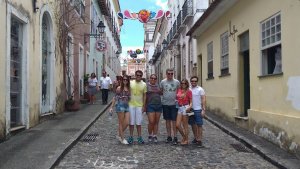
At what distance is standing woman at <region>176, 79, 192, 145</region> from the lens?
32.0 ft

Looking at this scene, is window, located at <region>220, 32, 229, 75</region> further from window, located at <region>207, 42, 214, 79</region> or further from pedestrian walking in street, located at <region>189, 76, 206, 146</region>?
pedestrian walking in street, located at <region>189, 76, 206, 146</region>

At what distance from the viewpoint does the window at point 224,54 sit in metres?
14.4

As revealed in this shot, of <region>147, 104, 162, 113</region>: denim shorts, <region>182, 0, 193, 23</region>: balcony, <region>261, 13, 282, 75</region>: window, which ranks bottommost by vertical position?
<region>147, 104, 162, 113</region>: denim shorts

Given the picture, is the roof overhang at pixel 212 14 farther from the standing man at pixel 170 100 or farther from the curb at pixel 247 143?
the standing man at pixel 170 100

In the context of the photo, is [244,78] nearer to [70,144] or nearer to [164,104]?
[164,104]

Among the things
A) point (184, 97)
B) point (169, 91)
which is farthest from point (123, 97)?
point (184, 97)

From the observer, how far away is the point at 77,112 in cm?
1602

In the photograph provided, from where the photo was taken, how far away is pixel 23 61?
11023 millimetres

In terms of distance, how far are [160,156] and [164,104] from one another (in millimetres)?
1751

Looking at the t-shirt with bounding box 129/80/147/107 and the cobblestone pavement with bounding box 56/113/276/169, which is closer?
the cobblestone pavement with bounding box 56/113/276/169

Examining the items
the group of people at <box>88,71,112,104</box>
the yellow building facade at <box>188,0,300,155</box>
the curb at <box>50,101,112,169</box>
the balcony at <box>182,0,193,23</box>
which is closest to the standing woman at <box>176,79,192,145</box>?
the yellow building facade at <box>188,0,300,155</box>

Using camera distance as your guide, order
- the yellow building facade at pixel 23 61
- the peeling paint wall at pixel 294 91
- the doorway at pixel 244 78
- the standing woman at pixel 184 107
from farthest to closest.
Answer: the doorway at pixel 244 78, the standing woman at pixel 184 107, the yellow building facade at pixel 23 61, the peeling paint wall at pixel 294 91

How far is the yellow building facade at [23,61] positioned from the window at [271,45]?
18.4 ft

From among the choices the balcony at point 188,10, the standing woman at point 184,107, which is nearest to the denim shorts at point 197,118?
the standing woman at point 184,107
